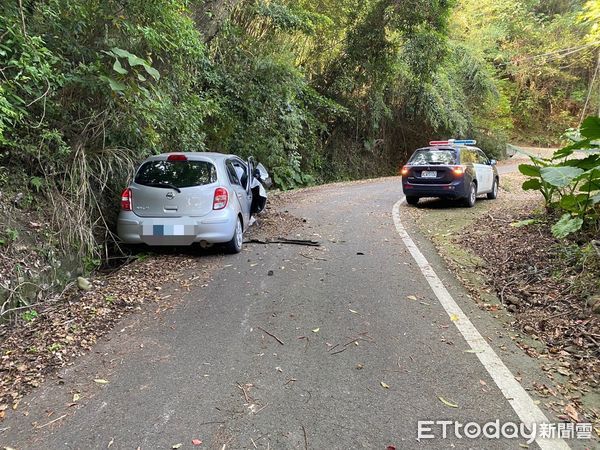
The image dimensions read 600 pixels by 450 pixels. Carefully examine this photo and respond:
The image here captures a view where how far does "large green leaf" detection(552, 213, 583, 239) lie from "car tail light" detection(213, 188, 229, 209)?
4640 millimetres

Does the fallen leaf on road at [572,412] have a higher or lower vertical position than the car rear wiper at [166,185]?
lower

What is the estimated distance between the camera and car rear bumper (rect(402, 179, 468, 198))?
10.8 metres

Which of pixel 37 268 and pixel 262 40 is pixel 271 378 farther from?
pixel 262 40

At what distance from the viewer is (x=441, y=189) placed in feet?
35.7

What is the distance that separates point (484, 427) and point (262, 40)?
13376 millimetres

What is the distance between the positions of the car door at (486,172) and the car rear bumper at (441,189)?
5.47 ft

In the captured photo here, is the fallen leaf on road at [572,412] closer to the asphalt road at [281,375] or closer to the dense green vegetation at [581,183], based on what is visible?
the asphalt road at [281,375]

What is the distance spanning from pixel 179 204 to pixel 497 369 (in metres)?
4.60

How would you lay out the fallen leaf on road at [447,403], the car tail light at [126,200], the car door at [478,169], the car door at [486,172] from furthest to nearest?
1. the car door at [486,172]
2. the car door at [478,169]
3. the car tail light at [126,200]
4. the fallen leaf on road at [447,403]

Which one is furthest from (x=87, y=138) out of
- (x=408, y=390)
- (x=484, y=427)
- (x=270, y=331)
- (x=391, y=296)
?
(x=484, y=427)

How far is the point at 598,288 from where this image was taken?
4.69 metres

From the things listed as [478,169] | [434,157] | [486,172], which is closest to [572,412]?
[434,157]

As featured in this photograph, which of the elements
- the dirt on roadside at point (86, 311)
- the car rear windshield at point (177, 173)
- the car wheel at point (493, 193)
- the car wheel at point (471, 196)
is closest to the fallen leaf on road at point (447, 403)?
the dirt on roadside at point (86, 311)

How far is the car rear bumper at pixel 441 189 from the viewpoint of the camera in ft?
35.4
